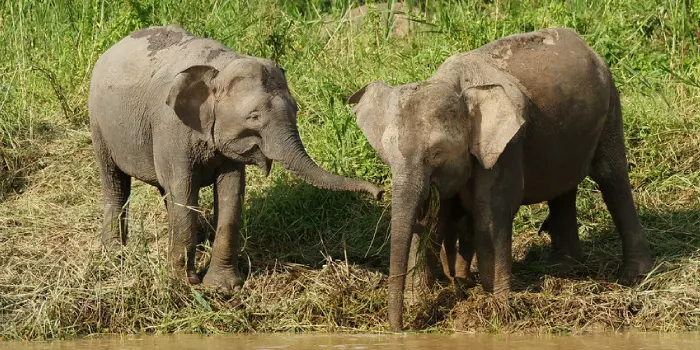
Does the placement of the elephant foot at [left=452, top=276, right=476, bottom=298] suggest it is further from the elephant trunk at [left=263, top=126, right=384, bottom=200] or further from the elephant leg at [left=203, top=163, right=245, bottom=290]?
the elephant leg at [left=203, top=163, right=245, bottom=290]

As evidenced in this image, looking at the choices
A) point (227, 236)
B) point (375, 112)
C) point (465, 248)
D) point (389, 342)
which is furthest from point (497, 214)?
point (227, 236)

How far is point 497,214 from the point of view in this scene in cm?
772

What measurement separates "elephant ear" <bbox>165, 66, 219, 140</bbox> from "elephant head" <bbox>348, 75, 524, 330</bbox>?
1015 mm

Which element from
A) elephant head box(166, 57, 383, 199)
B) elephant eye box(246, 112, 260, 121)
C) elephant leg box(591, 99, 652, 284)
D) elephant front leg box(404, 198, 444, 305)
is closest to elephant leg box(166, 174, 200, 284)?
elephant head box(166, 57, 383, 199)

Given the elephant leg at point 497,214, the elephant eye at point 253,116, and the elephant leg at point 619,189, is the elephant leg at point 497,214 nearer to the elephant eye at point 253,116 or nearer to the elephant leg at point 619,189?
Result: the elephant leg at point 619,189

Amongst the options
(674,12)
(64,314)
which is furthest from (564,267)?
(674,12)

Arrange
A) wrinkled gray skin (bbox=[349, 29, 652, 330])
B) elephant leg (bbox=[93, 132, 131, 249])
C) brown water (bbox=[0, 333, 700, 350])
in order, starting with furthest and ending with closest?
elephant leg (bbox=[93, 132, 131, 249]) < wrinkled gray skin (bbox=[349, 29, 652, 330]) < brown water (bbox=[0, 333, 700, 350])

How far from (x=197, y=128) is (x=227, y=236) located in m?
0.66

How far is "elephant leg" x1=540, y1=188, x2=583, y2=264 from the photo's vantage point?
8828 millimetres

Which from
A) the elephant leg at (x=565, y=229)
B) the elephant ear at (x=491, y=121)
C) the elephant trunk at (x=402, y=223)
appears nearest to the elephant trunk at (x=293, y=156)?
the elephant trunk at (x=402, y=223)

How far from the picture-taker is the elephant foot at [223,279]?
827 centimetres

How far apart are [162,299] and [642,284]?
2714mm

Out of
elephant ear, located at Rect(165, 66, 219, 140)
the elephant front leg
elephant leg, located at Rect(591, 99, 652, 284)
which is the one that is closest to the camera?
the elephant front leg

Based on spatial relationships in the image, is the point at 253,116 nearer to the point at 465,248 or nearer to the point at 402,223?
the point at 402,223
